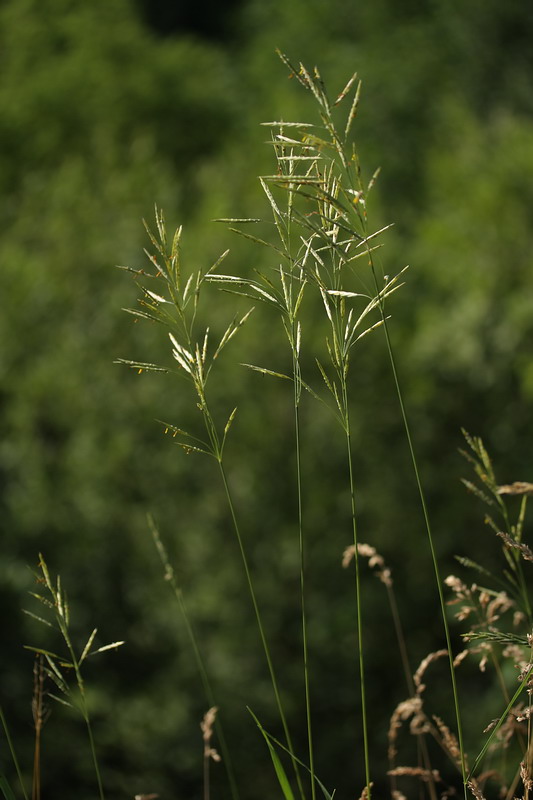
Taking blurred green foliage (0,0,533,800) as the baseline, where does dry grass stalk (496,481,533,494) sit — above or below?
above

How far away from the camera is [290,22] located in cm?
1886

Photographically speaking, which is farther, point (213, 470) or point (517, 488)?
point (213, 470)

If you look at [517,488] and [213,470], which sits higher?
[517,488]

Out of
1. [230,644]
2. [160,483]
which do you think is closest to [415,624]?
[230,644]

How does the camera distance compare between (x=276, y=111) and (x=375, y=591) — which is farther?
(x=276, y=111)

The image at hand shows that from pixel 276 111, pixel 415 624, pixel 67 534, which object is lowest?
pixel 415 624

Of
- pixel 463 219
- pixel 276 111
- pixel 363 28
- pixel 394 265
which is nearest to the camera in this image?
pixel 394 265

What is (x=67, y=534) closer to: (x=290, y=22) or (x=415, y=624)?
(x=415, y=624)

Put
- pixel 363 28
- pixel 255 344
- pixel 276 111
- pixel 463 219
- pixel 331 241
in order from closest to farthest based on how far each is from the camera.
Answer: pixel 331 241 → pixel 255 344 → pixel 463 219 → pixel 276 111 → pixel 363 28

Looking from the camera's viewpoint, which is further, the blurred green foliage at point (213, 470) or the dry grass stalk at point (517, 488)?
the blurred green foliage at point (213, 470)

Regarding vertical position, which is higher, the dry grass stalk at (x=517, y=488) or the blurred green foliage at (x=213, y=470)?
the dry grass stalk at (x=517, y=488)

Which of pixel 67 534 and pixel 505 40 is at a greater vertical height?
pixel 505 40

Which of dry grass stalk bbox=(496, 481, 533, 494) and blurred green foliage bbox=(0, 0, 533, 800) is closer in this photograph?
dry grass stalk bbox=(496, 481, 533, 494)

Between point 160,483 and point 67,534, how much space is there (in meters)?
0.68
